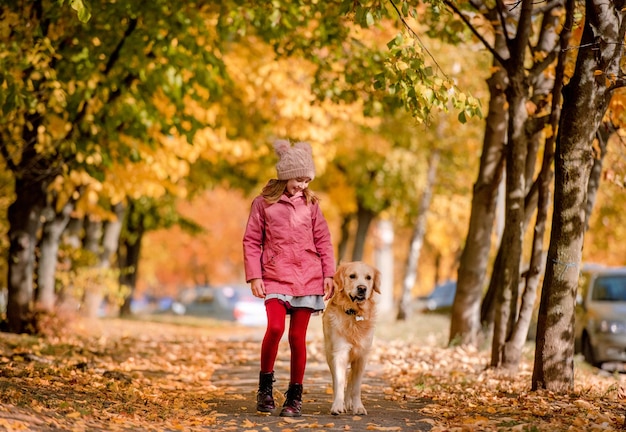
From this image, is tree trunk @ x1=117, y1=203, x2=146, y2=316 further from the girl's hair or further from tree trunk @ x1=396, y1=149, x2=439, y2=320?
the girl's hair

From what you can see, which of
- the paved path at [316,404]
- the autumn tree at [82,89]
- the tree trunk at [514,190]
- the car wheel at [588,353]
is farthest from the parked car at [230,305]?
the tree trunk at [514,190]

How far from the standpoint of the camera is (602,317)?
14164mm

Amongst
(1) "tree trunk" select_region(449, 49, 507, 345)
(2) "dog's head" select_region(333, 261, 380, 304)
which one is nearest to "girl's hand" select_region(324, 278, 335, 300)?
(2) "dog's head" select_region(333, 261, 380, 304)

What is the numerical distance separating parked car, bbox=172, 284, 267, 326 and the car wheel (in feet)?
51.4

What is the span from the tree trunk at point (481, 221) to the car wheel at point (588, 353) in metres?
2.49

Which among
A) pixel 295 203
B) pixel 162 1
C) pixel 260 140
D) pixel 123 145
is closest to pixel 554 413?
pixel 295 203

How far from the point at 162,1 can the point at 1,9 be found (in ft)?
7.91

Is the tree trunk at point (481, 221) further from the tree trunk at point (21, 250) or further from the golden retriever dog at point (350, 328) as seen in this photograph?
the tree trunk at point (21, 250)

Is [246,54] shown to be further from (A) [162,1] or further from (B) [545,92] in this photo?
(B) [545,92]

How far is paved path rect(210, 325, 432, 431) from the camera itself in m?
6.71

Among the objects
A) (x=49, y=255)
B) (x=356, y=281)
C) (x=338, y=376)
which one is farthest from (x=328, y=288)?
(x=49, y=255)

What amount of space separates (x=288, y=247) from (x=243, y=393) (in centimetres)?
250

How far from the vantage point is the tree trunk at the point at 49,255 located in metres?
15.4

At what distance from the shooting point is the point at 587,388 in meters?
8.63
